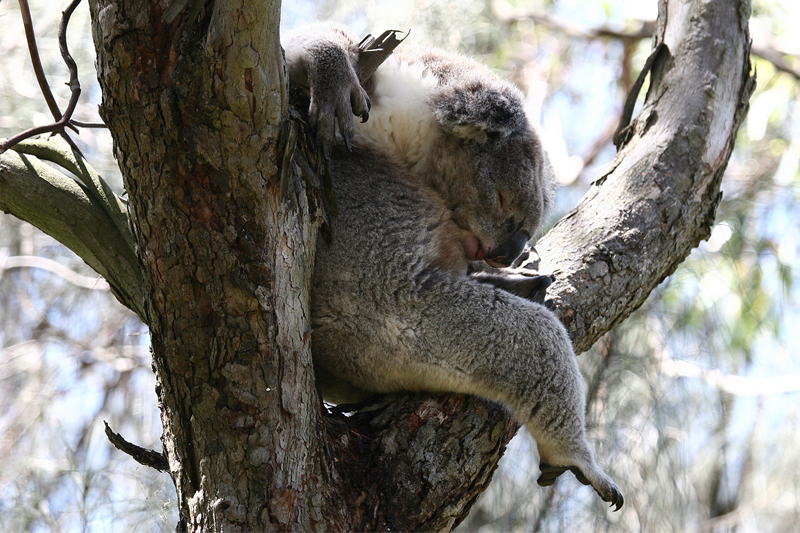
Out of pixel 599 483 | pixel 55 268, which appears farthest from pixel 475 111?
pixel 55 268

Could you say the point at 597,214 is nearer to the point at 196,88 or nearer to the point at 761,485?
the point at 196,88

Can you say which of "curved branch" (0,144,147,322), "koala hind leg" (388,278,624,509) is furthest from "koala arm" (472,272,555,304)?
"curved branch" (0,144,147,322)

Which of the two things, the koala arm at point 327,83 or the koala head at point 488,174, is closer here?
the koala arm at point 327,83

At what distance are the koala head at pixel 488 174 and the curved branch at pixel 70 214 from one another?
0.97m

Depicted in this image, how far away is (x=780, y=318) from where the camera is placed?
486 cm

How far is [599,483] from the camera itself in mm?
1979

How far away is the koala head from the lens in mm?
2193

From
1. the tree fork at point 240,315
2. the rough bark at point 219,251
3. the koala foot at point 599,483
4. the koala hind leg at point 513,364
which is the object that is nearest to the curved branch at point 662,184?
the koala hind leg at point 513,364

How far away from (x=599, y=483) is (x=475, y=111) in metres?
1.15

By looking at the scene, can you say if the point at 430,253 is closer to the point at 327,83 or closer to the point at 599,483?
the point at 327,83

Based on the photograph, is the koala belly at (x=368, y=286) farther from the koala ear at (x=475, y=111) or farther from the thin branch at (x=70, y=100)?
the thin branch at (x=70, y=100)

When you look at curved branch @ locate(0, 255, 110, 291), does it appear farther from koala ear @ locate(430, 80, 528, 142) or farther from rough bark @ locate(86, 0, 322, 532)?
rough bark @ locate(86, 0, 322, 532)

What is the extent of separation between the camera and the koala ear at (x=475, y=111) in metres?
2.14

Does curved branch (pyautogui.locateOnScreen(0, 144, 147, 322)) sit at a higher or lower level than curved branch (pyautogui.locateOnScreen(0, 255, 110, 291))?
higher
